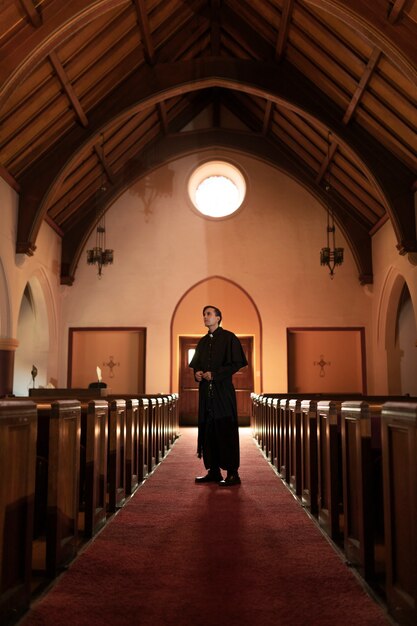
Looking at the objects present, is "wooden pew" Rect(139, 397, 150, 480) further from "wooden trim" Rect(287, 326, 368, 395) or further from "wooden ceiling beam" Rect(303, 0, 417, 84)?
"wooden trim" Rect(287, 326, 368, 395)

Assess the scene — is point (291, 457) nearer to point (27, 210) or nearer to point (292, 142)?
point (27, 210)

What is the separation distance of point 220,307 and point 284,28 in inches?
223

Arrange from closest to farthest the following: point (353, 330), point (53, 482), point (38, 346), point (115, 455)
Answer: point (53, 482), point (115, 455), point (38, 346), point (353, 330)

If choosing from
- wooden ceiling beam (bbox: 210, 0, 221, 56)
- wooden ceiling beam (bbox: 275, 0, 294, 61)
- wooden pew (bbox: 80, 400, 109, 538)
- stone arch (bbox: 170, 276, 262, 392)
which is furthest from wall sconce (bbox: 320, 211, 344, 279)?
wooden pew (bbox: 80, 400, 109, 538)

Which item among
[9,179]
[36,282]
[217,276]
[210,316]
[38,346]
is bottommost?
[210,316]

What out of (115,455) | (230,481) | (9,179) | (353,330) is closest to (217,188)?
(353,330)

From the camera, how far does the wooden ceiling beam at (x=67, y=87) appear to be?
8227mm

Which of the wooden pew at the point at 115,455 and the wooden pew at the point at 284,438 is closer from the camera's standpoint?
the wooden pew at the point at 115,455

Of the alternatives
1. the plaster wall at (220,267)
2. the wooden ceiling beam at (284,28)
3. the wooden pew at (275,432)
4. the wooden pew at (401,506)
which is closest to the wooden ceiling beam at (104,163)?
the plaster wall at (220,267)

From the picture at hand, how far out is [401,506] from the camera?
6.72 ft

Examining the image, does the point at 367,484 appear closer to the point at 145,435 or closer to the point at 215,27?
the point at 145,435

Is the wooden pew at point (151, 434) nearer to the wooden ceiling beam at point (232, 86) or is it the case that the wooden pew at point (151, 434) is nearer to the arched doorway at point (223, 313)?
the wooden ceiling beam at point (232, 86)

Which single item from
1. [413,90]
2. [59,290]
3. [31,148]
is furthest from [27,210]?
[413,90]

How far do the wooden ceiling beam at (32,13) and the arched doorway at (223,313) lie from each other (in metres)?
6.68
